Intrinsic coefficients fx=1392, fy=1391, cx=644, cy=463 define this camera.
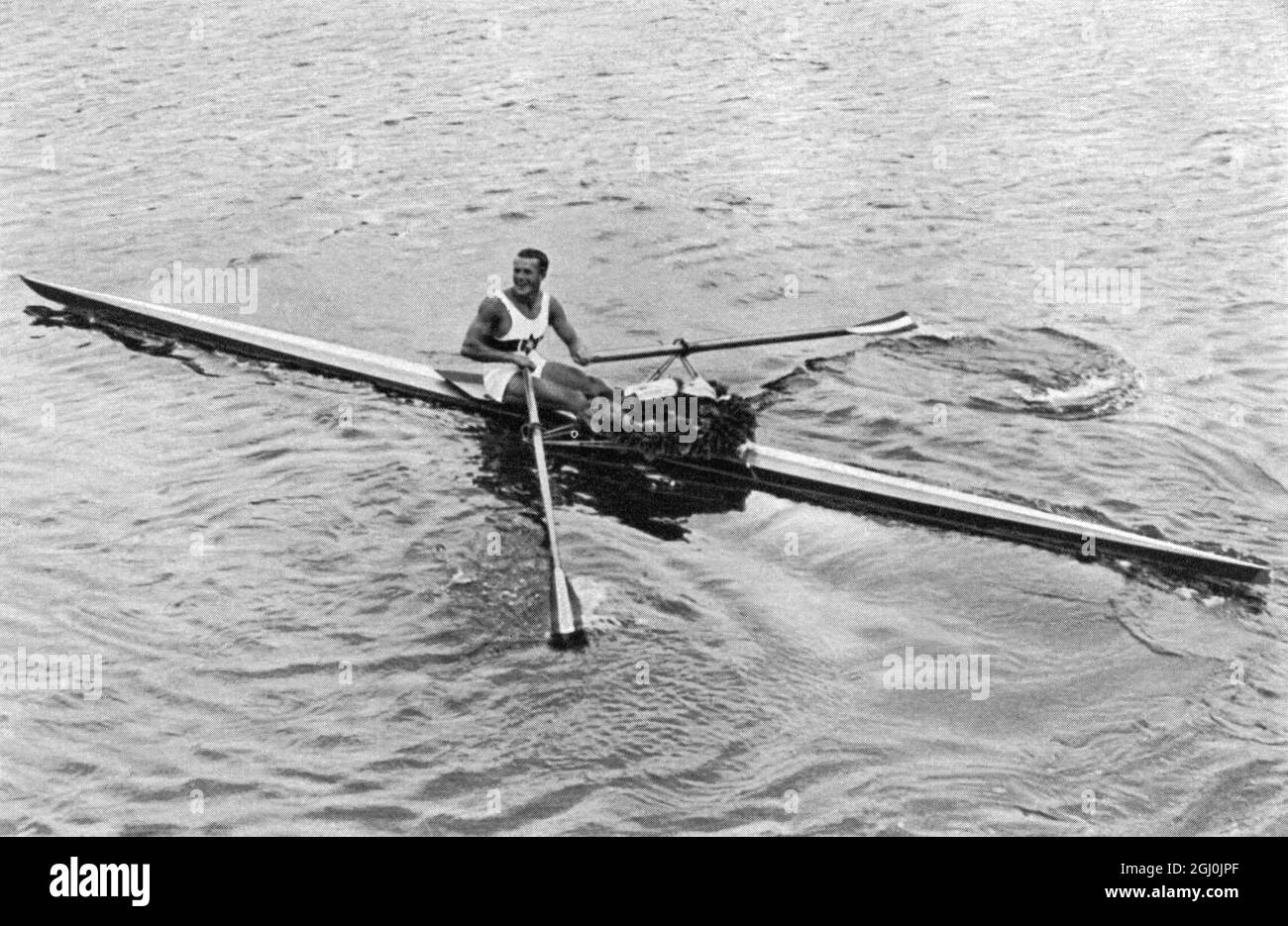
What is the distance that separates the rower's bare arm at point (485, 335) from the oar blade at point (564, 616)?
3279mm

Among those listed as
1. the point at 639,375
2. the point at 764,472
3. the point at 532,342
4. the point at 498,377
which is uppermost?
the point at 532,342

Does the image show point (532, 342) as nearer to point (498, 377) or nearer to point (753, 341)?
point (498, 377)

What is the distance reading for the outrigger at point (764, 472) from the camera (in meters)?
10.2

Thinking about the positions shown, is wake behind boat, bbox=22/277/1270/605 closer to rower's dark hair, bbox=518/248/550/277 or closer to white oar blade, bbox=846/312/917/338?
white oar blade, bbox=846/312/917/338

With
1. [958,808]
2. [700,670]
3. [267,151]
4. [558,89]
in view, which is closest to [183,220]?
[267,151]

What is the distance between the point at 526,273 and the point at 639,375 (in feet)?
8.07

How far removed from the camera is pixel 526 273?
1191 cm

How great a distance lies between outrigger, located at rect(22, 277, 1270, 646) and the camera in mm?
10195

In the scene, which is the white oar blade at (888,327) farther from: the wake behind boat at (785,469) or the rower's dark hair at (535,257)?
the rower's dark hair at (535,257)

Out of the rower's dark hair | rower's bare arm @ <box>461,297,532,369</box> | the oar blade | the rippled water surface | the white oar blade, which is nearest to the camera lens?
the rippled water surface

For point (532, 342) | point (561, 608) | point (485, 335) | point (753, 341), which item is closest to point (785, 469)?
point (753, 341)

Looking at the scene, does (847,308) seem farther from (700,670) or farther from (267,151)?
(267,151)

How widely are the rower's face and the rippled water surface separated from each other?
1515mm

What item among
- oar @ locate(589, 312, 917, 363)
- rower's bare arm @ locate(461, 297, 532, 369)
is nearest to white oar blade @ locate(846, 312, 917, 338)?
oar @ locate(589, 312, 917, 363)
